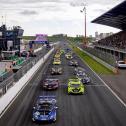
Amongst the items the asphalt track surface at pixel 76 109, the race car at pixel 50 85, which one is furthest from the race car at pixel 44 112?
the race car at pixel 50 85

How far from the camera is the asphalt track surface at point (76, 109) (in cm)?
2761

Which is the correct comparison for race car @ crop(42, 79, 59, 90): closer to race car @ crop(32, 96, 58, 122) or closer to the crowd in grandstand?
race car @ crop(32, 96, 58, 122)

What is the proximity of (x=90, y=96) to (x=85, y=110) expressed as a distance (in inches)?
310

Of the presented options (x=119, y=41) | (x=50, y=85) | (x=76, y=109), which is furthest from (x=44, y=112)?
(x=119, y=41)

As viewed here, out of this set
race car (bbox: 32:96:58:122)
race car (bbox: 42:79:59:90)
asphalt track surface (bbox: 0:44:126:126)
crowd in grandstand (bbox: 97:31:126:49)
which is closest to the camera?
race car (bbox: 32:96:58:122)

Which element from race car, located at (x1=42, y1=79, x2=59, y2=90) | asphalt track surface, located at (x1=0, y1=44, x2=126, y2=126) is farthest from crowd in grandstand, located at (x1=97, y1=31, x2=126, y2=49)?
asphalt track surface, located at (x1=0, y1=44, x2=126, y2=126)

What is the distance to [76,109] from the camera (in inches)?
1281

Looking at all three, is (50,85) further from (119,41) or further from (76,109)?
(119,41)

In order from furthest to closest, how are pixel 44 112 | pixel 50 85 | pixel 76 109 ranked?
1. pixel 50 85
2. pixel 76 109
3. pixel 44 112

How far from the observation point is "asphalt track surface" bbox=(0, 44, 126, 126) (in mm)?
27609

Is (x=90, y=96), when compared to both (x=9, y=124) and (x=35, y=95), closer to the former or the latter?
(x=35, y=95)

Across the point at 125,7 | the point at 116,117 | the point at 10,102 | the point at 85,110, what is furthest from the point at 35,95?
the point at 125,7

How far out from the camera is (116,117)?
29219 mm

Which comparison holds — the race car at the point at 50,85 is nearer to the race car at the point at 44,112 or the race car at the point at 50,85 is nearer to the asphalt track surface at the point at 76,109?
the asphalt track surface at the point at 76,109
